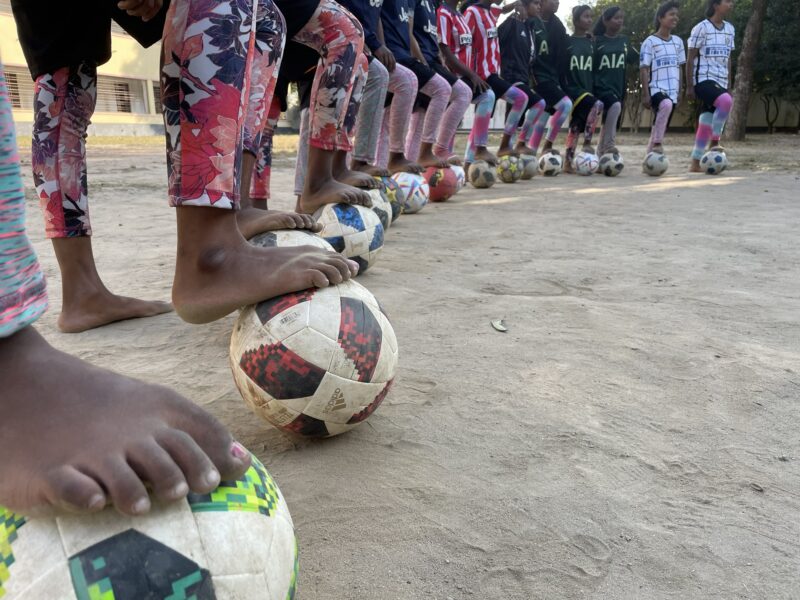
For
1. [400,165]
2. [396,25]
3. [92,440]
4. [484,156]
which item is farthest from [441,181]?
[92,440]

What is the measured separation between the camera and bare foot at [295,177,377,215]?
333 cm

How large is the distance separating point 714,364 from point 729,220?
3.80 metres

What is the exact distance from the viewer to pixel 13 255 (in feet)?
3.58

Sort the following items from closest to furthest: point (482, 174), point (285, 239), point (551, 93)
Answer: point (285, 239)
point (482, 174)
point (551, 93)

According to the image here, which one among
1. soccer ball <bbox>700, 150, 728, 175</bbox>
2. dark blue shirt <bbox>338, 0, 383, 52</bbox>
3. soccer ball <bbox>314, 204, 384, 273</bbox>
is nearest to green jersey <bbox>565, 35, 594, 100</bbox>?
soccer ball <bbox>700, 150, 728, 175</bbox>

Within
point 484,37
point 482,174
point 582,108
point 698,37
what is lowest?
point 482,174

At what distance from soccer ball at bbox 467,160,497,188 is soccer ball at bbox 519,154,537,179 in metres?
1.21

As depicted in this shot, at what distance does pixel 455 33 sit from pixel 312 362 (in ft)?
23.9

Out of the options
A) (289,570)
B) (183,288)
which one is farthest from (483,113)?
(289,570)

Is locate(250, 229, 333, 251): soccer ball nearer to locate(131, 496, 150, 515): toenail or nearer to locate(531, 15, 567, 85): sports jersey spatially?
locate(131, 496, 150, 515): toenail

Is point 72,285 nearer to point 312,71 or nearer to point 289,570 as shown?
point 312,71

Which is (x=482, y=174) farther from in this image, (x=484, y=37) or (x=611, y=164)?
(x=611, y=164)

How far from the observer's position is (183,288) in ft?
6.06

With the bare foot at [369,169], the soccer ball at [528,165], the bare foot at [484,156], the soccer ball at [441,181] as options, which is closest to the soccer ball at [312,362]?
the bare foot at [369,169]
